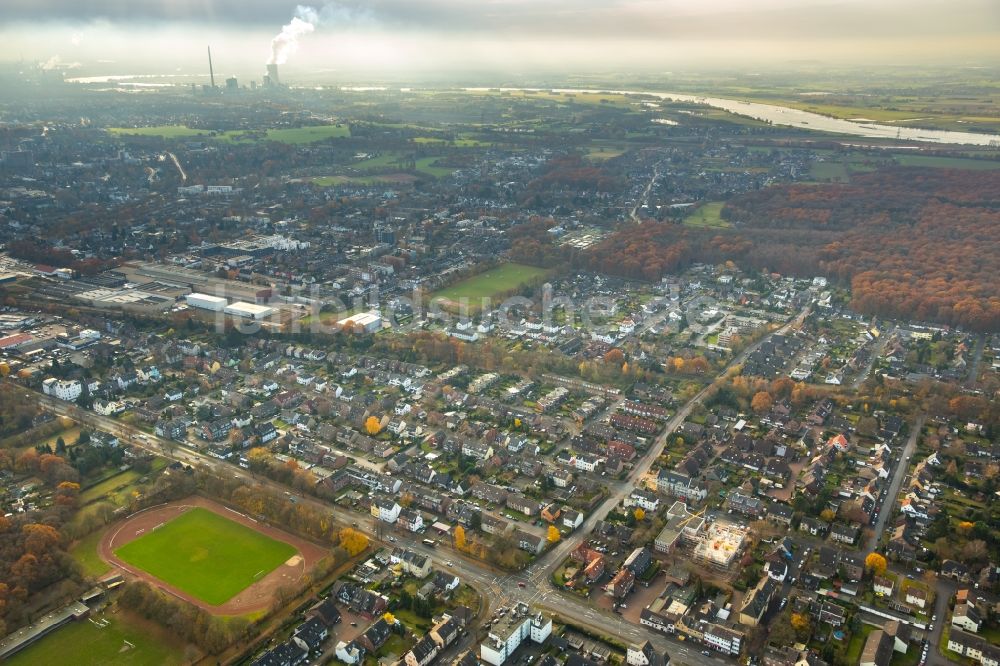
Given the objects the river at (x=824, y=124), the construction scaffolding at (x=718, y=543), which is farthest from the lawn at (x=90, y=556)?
the river at (x=824, y=124)

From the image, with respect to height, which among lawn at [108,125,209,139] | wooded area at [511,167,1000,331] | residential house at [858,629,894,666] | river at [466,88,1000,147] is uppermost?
river at [466,88,1000,147]

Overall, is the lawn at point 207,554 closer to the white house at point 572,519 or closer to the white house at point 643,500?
the white house at point 572,519

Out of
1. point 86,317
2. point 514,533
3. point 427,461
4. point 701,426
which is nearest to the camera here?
point 514,533

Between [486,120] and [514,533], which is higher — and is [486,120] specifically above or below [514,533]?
above

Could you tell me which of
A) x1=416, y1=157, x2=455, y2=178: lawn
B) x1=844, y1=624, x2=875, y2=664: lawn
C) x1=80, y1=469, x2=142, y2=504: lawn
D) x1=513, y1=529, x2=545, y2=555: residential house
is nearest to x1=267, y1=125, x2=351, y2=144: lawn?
x1=416, y1=157, x2=455, y2=178: lawn

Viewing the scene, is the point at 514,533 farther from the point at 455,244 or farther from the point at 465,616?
the point at 455,244

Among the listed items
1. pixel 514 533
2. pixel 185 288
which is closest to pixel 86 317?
pixel 185 288

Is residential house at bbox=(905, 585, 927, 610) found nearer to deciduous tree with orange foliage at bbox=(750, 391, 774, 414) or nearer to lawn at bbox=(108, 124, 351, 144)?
deciduous tree with orange foliage at bbox=(750, 391, 774, 414)
